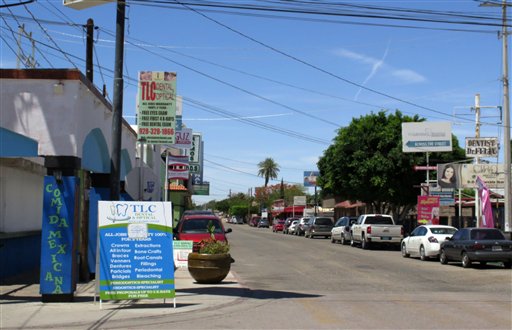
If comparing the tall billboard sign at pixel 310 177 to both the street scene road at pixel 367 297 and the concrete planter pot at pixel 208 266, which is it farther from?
the concrete planter pot at pixel 208 266

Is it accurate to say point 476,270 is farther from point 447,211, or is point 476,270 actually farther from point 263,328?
point 447,211

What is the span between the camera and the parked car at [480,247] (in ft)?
67.3

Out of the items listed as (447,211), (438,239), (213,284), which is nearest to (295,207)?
(447,211)

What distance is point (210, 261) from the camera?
1398cm

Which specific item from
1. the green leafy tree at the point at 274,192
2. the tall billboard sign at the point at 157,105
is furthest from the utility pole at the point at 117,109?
the green leafy tree at the point at 274,192

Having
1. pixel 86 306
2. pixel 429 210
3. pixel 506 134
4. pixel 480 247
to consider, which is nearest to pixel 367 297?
pixel 86 306

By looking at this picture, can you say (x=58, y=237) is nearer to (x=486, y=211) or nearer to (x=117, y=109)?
(x=117, y=109)

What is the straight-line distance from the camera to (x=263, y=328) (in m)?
8.95

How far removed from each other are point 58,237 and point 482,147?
2711 centimetres

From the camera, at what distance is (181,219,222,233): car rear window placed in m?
19.3

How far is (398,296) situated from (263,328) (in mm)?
4962

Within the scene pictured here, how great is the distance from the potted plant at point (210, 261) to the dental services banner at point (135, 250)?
9.65 ft

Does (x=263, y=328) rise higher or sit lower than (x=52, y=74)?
lower

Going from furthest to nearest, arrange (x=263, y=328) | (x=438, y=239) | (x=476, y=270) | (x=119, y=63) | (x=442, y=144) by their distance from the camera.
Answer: (x=442, y=144)
(x=438, y=239)
(x=476, y=270)
(x=119, y=63)
(x=263, y=328)
